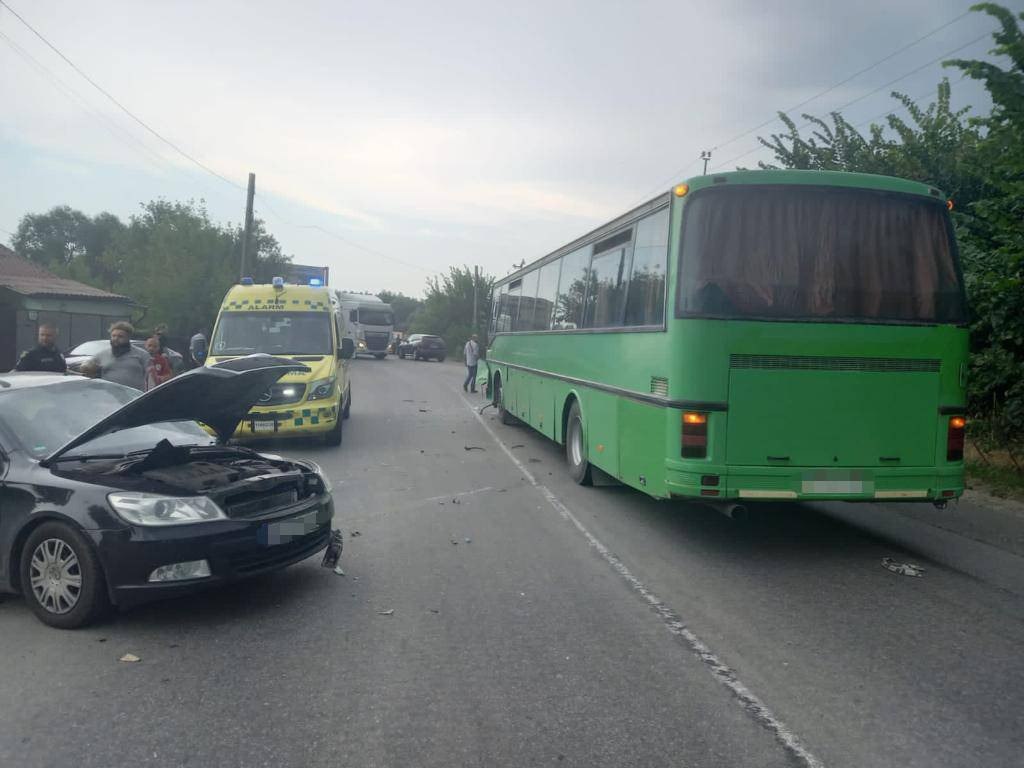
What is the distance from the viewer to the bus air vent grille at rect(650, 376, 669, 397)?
7086mm

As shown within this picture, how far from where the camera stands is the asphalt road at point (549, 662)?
3639mm

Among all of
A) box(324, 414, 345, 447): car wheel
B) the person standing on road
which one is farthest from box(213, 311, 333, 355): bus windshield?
the person standing on road

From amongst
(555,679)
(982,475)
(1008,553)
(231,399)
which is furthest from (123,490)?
(982,475)

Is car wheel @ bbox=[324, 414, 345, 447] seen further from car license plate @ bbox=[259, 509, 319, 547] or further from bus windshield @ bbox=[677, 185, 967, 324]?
bus windshield @ bbox=[677, 185, 967, 324]

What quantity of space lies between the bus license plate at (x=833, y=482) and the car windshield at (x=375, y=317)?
138ft

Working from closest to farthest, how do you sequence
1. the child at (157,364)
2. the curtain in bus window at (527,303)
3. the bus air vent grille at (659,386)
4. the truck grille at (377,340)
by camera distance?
1. the bus air vent grille at (659,386)
2. the child at (157,364)
3. the curtain in bus window at (527,303)
4. the truck grille at (377,340)

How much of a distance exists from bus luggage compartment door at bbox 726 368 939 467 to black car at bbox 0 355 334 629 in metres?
3.31

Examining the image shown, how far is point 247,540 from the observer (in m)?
5.23

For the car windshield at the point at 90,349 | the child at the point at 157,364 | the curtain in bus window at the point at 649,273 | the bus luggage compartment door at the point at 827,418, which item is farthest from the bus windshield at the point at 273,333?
the car windshield at the point at 90,349

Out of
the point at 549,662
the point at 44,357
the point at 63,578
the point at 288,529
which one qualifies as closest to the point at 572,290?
the point at 44,357

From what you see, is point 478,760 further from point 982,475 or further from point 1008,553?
point 982,475

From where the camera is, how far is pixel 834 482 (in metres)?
6.83

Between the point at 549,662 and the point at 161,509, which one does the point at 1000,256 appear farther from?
the point at 161,509

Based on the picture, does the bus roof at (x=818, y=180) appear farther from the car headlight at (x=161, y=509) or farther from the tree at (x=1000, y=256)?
the car headlight at (x=161, y=509)
